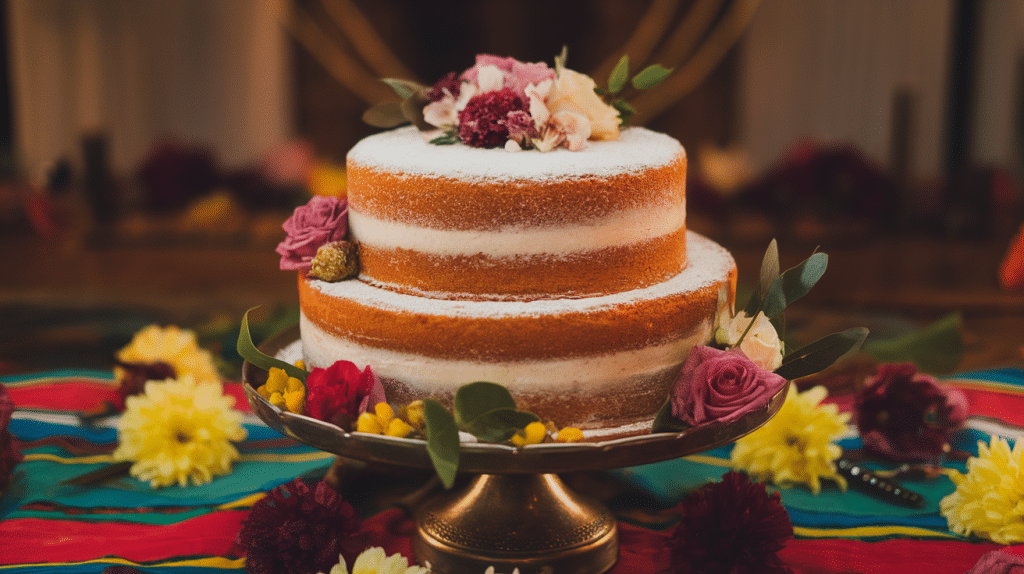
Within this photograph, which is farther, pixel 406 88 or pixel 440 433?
A: pixel 406 88

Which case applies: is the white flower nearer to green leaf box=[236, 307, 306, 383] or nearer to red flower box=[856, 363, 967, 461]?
red flower box=[856, 363, 967, 461]

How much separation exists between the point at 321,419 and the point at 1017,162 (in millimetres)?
4602

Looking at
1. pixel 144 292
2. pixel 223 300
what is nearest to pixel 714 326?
pixel 223 300

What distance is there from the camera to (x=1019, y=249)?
242 cm

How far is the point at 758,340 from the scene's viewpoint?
1.59m

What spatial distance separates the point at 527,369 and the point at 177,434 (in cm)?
99

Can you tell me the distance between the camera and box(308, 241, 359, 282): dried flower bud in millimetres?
1674

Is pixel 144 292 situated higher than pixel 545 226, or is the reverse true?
pixel 545 226

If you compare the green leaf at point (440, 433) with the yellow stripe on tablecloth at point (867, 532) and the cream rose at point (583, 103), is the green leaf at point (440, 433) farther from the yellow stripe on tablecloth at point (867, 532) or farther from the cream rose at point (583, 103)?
the yellow stripe on tablecloth at point (867, 532)

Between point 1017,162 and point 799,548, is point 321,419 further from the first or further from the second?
point 1017,162

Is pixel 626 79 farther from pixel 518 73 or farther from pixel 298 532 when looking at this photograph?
pixel 298 532

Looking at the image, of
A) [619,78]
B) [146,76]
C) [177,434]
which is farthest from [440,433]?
[146,76]

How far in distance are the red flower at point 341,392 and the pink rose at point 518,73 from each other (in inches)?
23.6

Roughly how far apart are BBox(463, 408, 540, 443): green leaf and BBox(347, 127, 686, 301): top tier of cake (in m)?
0.23
